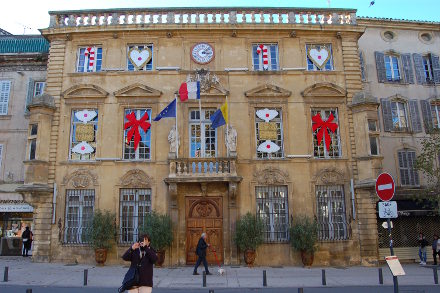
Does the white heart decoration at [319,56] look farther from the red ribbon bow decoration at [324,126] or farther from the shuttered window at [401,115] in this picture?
the shuttered window at [401,115]

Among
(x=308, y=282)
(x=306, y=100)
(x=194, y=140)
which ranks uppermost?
(x=306, y=100)

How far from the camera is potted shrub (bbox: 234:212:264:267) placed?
16547 mm

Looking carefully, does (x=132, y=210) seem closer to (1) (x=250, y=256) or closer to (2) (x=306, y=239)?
(1) (x=250, y=256)

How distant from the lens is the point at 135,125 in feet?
60.5

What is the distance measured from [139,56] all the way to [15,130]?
863 centimetres

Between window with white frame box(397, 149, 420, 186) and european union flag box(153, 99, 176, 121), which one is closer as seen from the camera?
european union flag box(153, 99, 176, 121)

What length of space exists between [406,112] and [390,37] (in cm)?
463

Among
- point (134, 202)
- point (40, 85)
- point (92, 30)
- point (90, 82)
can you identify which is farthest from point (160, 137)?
point (40, 85)

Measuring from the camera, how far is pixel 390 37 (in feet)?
74.6

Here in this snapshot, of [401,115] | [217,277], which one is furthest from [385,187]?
[401,115]

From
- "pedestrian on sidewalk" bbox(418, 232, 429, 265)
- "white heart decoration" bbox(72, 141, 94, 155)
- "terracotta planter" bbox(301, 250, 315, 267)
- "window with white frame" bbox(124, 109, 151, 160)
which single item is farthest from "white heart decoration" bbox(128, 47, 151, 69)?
"pedestrian on sidewalk" bbox(418, 232, 429, 265)

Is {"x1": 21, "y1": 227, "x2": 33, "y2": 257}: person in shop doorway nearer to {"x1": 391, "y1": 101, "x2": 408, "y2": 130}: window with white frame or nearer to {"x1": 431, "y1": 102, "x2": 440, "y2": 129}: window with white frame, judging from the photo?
{"x1": 391, "y1": 101, "x2": 408, "y2": 130}: window with white frame

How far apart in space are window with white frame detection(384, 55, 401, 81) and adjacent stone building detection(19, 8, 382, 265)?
12.6 feet

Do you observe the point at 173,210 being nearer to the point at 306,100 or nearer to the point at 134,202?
the point at 134,202
